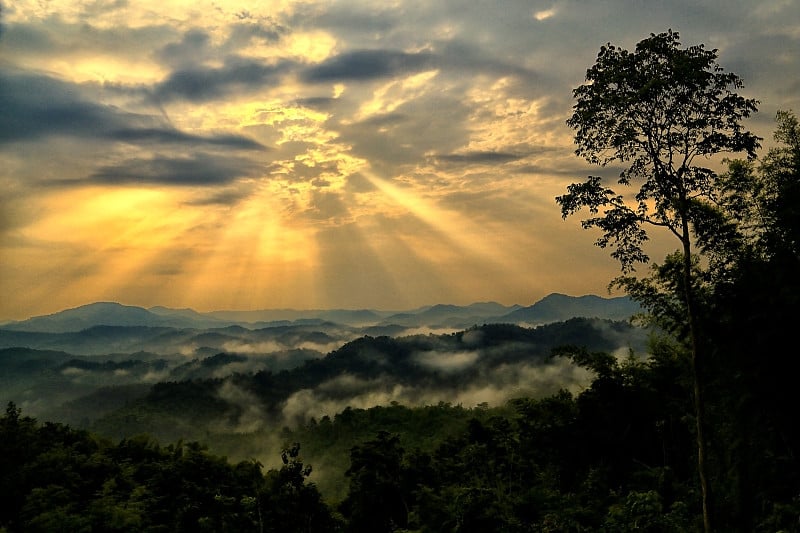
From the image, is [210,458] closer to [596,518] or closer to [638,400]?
[596,518]

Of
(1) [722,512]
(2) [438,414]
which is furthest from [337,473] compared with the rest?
(1) [722,512]

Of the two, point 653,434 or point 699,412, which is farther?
point 653,434

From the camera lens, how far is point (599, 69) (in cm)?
1515

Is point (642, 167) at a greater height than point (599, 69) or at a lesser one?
lesser

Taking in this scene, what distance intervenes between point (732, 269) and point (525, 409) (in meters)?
16.7

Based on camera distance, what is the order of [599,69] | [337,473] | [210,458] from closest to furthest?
[599,69], [210,458], [337,473]

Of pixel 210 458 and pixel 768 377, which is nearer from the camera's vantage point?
pixel 768 377

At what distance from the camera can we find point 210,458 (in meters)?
25.5

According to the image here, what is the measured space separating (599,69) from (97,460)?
2364 cm

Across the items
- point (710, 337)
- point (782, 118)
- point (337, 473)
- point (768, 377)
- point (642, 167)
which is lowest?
point (337, 473)

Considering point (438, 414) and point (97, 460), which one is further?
point (438, 414)

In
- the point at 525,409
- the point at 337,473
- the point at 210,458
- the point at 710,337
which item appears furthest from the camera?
→ the point at 337,473

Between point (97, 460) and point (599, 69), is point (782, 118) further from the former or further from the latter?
point (97, 460)

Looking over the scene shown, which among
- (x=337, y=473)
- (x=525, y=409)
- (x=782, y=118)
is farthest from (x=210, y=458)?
(x=337, y=473)
